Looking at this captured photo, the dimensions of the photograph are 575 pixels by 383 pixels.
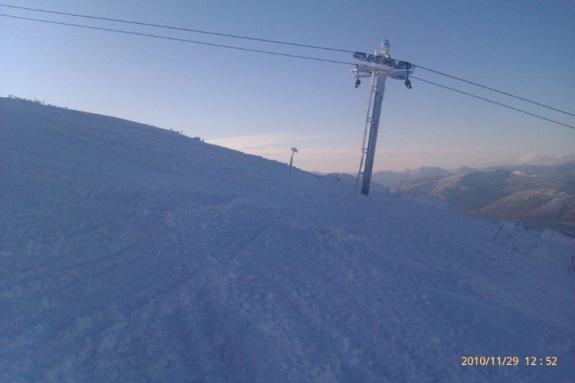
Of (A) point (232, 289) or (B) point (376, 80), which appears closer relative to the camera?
(A) point (232, 289)

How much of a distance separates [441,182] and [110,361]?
59.9 metres

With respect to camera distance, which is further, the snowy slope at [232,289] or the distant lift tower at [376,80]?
the distant lift tower at [376,80]

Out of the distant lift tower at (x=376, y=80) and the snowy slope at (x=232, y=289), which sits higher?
the distant lift tower at (x=376, y=80)

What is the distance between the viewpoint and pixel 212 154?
1463 cm

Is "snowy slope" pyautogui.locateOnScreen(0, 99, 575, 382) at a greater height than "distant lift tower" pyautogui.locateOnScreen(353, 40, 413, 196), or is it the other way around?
"distant lift tower" pyautogui.locateOnScreen(353, 40, 413, 196)

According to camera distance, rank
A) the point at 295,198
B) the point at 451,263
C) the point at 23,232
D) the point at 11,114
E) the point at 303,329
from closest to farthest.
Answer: the point at 303,329 → the point at 23,232 → the point at 451,263 → the point at 295,198 → the point at 11,114

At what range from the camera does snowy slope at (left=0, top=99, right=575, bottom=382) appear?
484 centimetres

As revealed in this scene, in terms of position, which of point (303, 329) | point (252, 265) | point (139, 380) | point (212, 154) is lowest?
point (139, 380)

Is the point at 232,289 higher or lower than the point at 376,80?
lower

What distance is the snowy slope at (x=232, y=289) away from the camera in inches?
191

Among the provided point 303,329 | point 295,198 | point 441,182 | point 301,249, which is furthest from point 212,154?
point 441,182

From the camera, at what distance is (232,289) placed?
5922mm

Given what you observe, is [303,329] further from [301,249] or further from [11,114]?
[11,114]

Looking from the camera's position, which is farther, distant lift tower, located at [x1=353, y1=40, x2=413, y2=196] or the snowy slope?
distant lift tower, located at [x1=353, y1=40, x2=413, y2=196]
